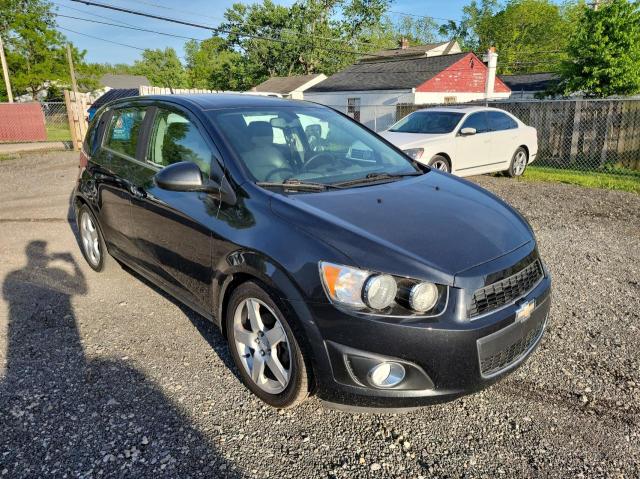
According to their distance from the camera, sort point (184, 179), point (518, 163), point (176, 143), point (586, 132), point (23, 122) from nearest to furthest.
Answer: point (184, 179) → point (176, 143) → point (518, 163) → point (586, 132) → point (23, 122)

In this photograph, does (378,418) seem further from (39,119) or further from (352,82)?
(352,82)

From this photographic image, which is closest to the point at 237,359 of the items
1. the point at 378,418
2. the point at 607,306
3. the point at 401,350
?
the point at 378,418

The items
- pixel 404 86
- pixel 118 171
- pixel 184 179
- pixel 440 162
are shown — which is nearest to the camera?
pixel 184 179

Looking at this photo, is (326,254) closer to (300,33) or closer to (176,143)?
(176,143)

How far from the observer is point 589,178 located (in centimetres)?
1098

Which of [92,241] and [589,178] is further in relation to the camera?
[589,178]

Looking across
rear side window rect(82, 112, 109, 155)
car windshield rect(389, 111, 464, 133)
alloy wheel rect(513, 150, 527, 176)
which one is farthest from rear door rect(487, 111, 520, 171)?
rear side window rect(82, 112, 109, 155)

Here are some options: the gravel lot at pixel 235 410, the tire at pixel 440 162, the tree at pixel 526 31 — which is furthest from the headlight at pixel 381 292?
the tree at pixel 526 31

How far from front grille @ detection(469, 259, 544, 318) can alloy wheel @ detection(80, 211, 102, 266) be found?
12.8 ft

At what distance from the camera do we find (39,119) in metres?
24.4

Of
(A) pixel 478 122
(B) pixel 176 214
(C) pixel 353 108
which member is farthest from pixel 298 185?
(C) pixel 353 108

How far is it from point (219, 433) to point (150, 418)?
430 mm

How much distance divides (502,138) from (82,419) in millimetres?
10069

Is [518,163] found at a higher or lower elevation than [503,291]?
lower
